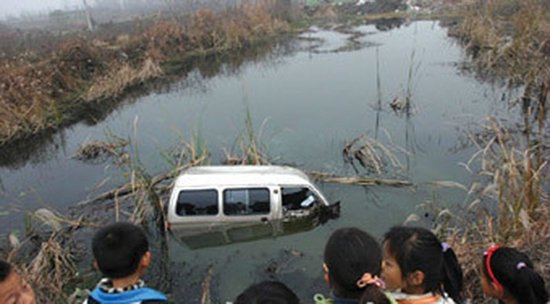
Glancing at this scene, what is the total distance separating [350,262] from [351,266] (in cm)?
3

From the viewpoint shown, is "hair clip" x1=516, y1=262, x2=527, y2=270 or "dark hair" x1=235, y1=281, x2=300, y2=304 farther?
"hair clip" x1=516, y1=262, x2=527, y2=270

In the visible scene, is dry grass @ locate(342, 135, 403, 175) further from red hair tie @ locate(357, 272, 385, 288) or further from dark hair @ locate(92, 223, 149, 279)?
dark hair @ locate(92, 223, 149, 279)

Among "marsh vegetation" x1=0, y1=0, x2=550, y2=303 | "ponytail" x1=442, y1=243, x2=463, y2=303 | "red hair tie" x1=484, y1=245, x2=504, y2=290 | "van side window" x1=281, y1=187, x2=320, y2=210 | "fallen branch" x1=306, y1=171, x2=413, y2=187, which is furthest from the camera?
"fallen branch" x1=306, y1=171, x2=413, y2=187

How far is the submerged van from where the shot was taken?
7.23 m

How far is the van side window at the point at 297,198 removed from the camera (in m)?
7.41

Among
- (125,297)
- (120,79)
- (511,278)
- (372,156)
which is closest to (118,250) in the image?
(125,297)

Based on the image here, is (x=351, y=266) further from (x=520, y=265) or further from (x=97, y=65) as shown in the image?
(x=97, y=65)

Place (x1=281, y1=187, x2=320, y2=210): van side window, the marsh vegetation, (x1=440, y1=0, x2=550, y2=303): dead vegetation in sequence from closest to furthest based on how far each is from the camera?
1. (x1=440, y1=0, x2=550, y2=303): dead vegetation
2. the marsh vegetation
3. (x1=281, y1=187, x2=320, y2=210): van side window

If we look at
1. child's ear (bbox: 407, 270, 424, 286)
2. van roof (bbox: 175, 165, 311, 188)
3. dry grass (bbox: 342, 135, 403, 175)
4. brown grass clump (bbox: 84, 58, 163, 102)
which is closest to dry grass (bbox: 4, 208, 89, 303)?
van roof (bbox: 175, 165, 311, 188)

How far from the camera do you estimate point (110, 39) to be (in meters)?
26.6

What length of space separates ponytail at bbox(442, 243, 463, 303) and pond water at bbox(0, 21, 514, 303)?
10.4 ft

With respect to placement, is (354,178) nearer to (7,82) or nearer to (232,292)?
(232,292)

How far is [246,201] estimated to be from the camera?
730cm

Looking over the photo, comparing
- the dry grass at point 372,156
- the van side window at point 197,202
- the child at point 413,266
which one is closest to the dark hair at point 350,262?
the child at point 413,266
